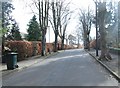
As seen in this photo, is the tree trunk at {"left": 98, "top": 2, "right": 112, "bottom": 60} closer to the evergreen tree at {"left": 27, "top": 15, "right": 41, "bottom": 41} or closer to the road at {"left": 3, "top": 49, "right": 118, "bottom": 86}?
the road at {"left": 3, "top": 49, "right": 118, "bottom": 86}

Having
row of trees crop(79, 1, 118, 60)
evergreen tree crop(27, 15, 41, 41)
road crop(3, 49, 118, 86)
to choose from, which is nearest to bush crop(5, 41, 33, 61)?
row of trees crop(79, 1, 118, 60)

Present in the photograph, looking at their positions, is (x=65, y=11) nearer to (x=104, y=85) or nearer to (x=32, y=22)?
(x=32, y=22)

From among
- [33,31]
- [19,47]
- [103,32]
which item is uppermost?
[33,31]

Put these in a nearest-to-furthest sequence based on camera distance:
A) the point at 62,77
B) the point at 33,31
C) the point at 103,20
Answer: the point at 62,77 < the point at 103,20 < the point at 33,31

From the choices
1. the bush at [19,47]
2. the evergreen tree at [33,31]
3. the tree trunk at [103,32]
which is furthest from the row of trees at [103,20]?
the evergreen tree at [33,31]

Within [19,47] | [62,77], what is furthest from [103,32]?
[62,77]

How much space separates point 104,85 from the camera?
42.0ft

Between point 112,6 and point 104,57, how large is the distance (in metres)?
25.8

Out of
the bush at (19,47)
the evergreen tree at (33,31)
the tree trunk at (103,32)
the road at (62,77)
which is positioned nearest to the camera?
the road at (62,77)

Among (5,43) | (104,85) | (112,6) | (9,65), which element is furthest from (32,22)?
(104,85)

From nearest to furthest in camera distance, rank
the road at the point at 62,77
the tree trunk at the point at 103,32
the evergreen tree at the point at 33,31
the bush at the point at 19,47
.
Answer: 1. the road at the point at 62,77
2. the tree trunk at the point at 103,32
3. the bush at the point at 19,47
4. the evergreen tree at the point at 33,31

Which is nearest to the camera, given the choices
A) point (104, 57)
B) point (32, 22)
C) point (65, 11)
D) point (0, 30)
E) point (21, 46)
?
point (0, 30)

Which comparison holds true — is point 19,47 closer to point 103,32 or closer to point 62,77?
point 103,32

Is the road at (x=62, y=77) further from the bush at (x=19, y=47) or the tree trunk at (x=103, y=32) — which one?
the bush at (x=19, y=47)
